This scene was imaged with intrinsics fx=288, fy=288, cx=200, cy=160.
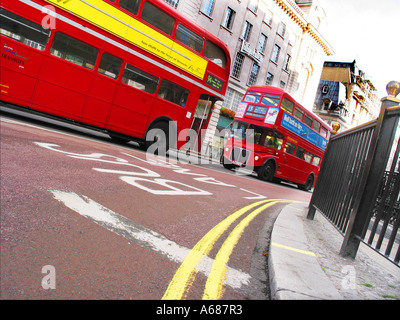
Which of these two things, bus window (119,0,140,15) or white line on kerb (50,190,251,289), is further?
bus window (119,0,140,15)

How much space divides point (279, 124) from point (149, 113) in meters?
6.60

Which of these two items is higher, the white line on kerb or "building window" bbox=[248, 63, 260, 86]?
"building window" bbox=[248, 63, 260, 86]

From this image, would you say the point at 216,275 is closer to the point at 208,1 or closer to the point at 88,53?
the point at 88,53

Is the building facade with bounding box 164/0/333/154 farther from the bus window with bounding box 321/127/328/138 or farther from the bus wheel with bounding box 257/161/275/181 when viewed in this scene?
the bus wheel with bounding box 257/161/275/181

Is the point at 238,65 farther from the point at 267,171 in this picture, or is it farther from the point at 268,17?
the point at 267,171

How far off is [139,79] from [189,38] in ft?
7.85

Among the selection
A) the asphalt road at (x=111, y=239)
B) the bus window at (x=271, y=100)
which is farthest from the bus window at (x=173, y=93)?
the asphalt road at (x=111, y=239)

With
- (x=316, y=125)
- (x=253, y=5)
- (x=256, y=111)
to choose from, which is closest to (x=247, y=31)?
(x=253, y=5)

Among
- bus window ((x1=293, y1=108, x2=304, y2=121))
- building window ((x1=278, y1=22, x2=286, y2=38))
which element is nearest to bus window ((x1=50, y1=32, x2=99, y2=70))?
bus window ((x1=293, y1=108, x2=304, y2=121))

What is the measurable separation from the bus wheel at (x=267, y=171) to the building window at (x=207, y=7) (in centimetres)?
1397

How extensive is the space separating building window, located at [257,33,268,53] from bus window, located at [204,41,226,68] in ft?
58.5

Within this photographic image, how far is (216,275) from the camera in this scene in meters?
2.27

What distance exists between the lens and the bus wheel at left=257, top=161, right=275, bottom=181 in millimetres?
13625

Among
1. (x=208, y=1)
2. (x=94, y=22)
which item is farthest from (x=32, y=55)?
(x=208, y=1)
